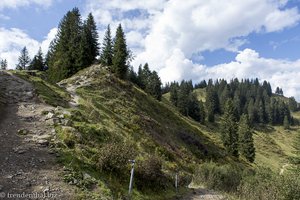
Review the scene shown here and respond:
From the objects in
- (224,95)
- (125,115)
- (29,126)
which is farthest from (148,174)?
(224,95)

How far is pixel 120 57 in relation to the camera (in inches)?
2313

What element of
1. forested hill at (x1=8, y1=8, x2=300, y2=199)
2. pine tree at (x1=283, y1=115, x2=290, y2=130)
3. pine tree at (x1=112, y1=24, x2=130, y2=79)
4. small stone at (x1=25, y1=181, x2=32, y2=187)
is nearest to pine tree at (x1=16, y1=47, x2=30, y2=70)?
forested hill at (x1=8, y1=8, x2=300, y2=199)

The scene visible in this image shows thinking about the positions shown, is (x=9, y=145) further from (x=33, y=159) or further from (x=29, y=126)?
(x=29, y=126)

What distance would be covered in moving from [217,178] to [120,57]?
39537 millimetres

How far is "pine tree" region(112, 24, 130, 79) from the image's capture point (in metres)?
58.5

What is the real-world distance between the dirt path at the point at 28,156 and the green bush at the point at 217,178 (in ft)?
40.8

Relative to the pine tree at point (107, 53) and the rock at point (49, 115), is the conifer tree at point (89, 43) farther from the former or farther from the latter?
the rock at point (49, 115)

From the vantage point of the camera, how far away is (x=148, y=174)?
1616 centimetres

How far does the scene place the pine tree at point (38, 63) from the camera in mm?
73188

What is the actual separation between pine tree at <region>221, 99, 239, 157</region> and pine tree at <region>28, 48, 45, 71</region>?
4962cm

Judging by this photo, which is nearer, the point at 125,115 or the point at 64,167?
the point at 64,167

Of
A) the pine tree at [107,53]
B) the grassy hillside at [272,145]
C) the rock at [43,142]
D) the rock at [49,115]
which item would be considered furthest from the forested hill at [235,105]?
the rock at [43,142]

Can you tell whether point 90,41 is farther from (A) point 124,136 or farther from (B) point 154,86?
(B) point 154,86

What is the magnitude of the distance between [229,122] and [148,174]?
64243 mm
